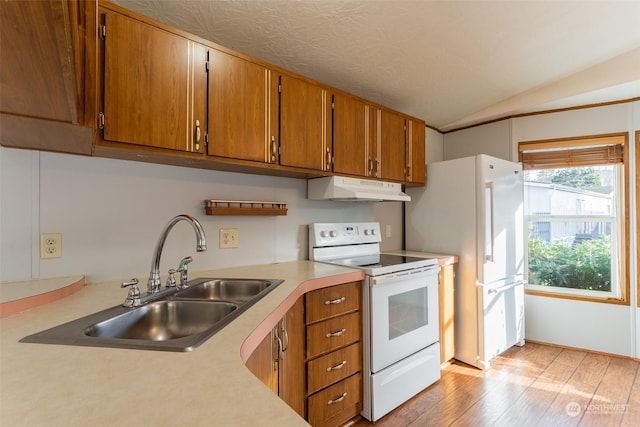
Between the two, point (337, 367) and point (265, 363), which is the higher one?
point (265, 363)

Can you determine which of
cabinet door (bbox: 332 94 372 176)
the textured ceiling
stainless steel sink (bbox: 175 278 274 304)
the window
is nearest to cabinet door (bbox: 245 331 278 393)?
stainless steel sink (bbox: 175 278 274 304)

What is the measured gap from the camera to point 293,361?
4.96ft

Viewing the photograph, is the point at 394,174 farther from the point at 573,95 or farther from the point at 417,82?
the point at 573,95

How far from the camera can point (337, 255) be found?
2.45 m

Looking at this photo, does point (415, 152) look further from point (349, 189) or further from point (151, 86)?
point (151, 86)

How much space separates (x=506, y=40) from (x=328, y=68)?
4.01 ft

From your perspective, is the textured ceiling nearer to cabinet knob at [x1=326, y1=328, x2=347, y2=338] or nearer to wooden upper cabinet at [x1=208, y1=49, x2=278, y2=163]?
wooden upper cabinet at [x1=208, y1=49, x2=278, y2=163]

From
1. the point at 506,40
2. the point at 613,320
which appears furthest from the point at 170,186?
the point at 613,320

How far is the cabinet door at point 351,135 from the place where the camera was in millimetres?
2141

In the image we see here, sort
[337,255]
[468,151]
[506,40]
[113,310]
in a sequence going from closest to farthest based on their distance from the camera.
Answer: [113,310] < [506,40] < [337,255] < [468,151]

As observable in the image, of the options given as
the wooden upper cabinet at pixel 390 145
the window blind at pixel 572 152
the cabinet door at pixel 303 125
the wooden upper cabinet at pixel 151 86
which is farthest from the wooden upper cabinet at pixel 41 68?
the window blind at pixel 572 152

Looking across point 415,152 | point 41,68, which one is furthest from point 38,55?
point 415,152

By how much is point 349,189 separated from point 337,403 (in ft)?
4.26

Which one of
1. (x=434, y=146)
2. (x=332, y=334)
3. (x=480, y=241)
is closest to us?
(x=332, y=334)
